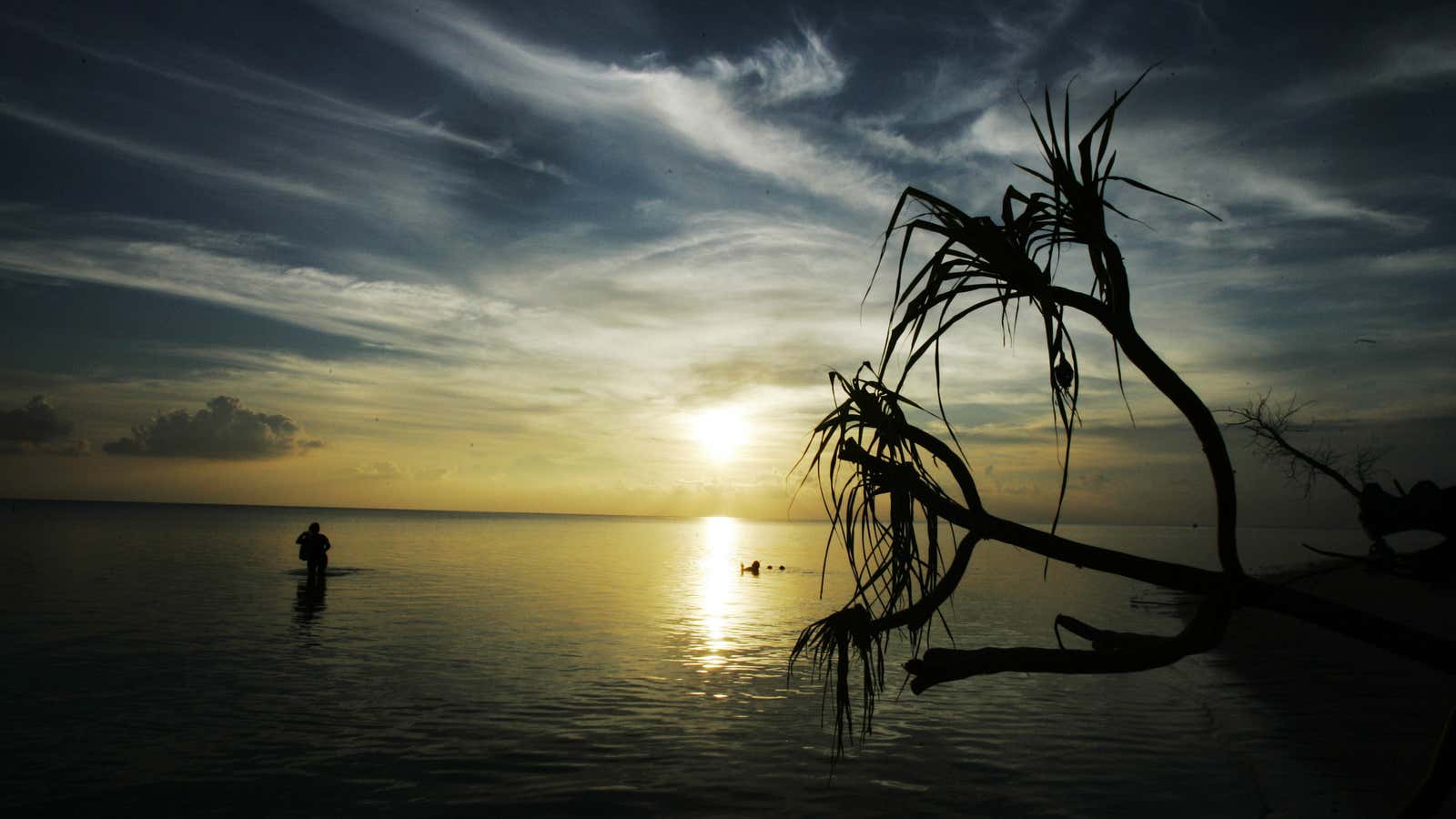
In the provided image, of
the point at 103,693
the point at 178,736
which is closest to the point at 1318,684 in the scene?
the point at 178,736

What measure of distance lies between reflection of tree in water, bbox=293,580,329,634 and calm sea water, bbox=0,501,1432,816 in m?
0.25

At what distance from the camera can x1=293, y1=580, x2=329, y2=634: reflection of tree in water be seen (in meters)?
26.7

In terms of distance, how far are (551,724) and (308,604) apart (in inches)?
820

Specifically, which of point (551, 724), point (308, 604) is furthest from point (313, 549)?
point (551, 724)

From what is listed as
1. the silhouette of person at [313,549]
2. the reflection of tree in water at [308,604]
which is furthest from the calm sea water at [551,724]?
the silhouette of person at [313,549]

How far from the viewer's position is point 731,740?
1449cm

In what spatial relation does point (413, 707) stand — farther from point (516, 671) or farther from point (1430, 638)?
point (1430, 638)

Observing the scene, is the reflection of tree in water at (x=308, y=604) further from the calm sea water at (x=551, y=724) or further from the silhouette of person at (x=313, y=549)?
the silhouette of person at (x=313, y=549)

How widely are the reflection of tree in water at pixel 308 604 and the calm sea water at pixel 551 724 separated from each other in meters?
0.25

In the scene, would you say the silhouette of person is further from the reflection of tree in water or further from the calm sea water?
the calm sea water

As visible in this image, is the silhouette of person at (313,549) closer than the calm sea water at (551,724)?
No

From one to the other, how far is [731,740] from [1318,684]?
47.3ft

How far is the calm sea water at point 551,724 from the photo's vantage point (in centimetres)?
1152

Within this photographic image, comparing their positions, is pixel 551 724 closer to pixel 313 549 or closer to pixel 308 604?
pixel 308 604
